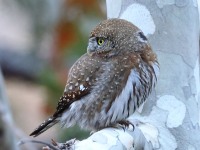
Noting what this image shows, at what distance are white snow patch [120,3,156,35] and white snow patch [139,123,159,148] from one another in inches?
18.1

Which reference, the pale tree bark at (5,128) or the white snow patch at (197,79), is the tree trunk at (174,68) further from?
the pale tree bark at (5,128)

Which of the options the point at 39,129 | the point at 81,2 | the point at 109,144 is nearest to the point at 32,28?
the point at 81,2

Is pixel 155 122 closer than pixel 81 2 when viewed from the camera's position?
Yes

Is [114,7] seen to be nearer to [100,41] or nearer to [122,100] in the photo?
[100,41]

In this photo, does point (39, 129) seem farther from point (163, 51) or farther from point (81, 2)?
point (81, 2)

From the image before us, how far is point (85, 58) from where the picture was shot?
3312mm

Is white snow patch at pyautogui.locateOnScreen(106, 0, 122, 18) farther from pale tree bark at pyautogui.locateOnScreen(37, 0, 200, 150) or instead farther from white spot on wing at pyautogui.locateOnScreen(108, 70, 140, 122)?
white spot on wing at pyautogui.locateOnScreen(108, 70, 140, 122)

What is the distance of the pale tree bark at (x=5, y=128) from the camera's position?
1.55 m

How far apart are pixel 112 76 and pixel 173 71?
0.99 ft

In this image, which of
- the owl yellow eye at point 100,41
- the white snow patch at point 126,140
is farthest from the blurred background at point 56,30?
the white snow patch at point 126,140

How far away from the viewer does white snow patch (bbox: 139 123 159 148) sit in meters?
3.02

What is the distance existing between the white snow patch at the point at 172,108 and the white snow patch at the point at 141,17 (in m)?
0.33

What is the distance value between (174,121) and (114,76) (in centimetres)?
35

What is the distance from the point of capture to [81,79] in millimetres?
3248
